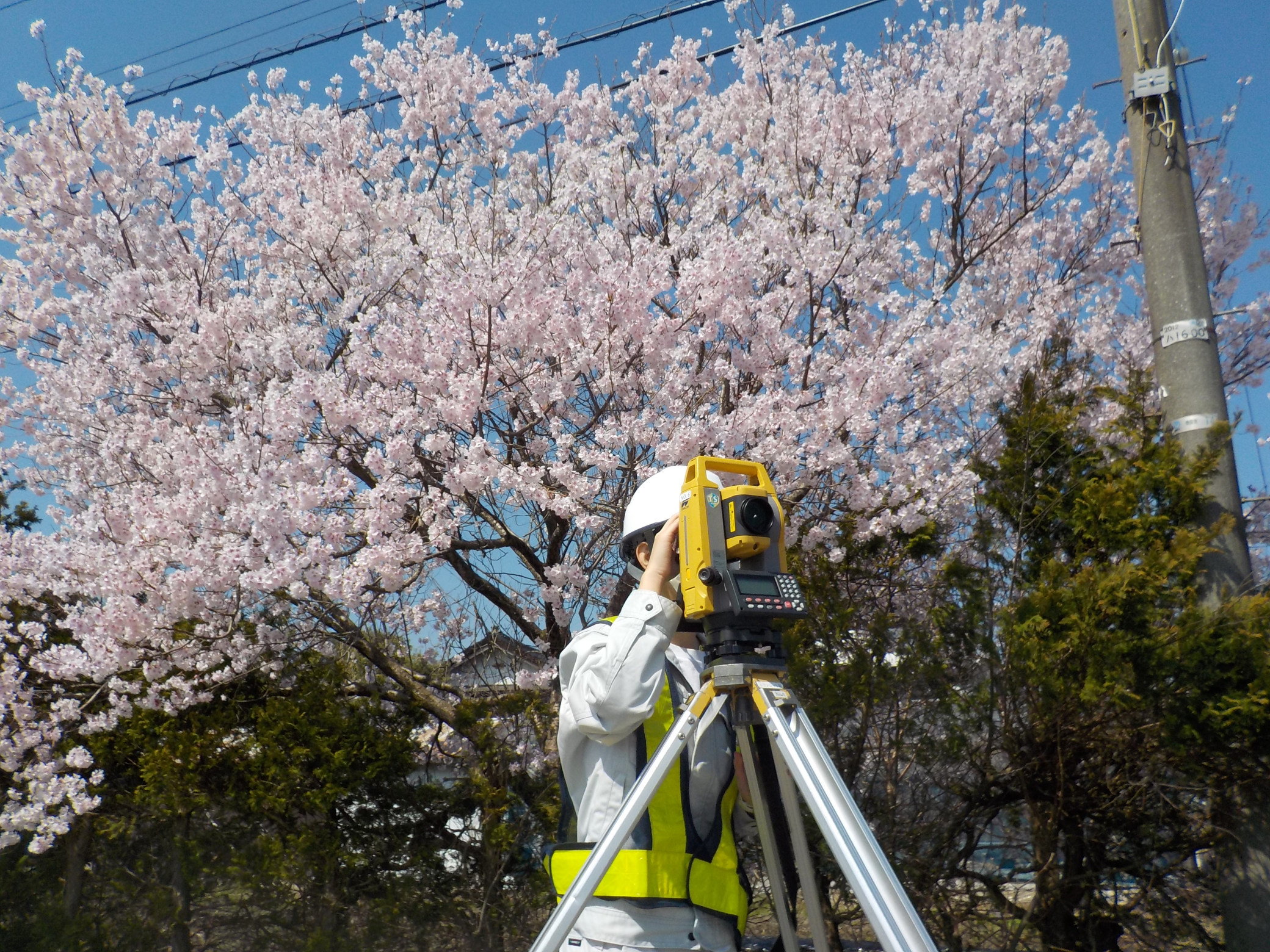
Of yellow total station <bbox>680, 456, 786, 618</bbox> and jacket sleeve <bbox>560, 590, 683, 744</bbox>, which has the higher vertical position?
yellow total station <bbox>680, 456, 786, 618</bbox>

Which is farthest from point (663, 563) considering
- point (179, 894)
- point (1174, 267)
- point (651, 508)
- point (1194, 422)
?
point (179, 894)

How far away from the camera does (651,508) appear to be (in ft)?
6.21

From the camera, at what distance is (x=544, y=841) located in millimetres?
3963

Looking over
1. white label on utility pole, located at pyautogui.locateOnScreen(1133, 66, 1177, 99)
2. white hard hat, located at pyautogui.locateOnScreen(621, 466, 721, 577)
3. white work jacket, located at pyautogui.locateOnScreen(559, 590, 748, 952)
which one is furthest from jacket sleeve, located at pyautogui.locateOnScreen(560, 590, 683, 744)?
white label on utility pole, located at pyautogui.locateOnScreen(1133, 66, 1177, 99)

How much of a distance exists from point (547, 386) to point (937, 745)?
2.22 metres

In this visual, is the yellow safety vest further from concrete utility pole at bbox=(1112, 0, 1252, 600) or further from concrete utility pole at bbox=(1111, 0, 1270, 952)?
concrete utility pole at bbox=(1112, 0, 1252, 600)

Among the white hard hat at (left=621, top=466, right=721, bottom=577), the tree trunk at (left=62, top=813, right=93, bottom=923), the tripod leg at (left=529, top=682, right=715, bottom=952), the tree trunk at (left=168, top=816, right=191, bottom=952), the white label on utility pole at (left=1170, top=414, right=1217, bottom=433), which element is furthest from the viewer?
the tree trunk at (left=62, top=813, right=93, bottom=923)

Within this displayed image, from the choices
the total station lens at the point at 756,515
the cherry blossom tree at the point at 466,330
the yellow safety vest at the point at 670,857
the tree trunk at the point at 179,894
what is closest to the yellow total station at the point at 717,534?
the total station lens at the point at 756,515

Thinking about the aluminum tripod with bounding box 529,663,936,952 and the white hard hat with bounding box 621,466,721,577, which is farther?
the white hard hat with bounding box 621,466,721,577

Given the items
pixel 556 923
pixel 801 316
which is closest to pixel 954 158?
pixel 801 316

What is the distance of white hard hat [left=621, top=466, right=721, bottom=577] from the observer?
1.88 m

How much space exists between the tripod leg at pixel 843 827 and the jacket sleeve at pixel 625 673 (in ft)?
0.58

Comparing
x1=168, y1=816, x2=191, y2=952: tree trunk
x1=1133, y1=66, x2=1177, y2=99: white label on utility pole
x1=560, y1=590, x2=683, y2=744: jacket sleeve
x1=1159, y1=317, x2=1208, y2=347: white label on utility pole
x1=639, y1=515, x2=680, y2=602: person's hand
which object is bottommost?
x1=168, y1=816, x2=191, y2=952: tree trunk

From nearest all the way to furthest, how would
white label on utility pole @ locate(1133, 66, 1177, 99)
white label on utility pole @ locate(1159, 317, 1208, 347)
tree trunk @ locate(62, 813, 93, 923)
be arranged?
white label on utility pole @ locate(1159, 317, 1208, 347) < white label on utility pole @ locate(1133, 66, 1177, 99) < tree trunk @ locate(62, 813, 93, 923)
